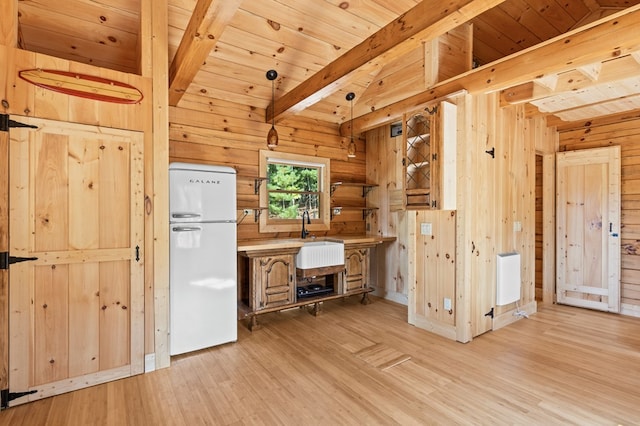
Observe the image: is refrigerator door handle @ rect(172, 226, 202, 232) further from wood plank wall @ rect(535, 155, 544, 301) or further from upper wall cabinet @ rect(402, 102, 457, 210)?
wood plank wall @ rect(535, 155, 544, 301)

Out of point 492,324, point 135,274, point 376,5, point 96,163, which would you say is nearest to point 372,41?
point 376,5

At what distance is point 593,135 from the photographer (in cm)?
430

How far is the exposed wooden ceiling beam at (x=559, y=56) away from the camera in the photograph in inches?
86.3

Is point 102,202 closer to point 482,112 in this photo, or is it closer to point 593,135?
point 482,112

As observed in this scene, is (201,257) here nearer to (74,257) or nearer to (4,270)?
(74,257)

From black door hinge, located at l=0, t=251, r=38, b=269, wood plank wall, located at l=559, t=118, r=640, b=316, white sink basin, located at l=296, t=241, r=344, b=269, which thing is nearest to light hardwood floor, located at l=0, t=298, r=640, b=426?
white sink basin, located at l=296, t=241, r=344, b=269

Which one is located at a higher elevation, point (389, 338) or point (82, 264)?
point (82, 264)

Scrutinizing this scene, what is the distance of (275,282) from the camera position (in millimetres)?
3596

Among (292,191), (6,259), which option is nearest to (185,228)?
(6,259)

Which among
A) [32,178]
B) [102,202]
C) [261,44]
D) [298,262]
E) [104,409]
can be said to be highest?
[261,44]

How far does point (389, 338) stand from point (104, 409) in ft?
7.87

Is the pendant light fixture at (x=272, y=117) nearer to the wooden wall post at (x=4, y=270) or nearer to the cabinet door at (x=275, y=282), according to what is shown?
the cabinet door at (x=275, y=282)

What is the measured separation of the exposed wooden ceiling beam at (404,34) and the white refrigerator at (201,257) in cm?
125

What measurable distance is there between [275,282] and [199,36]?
2447mm
